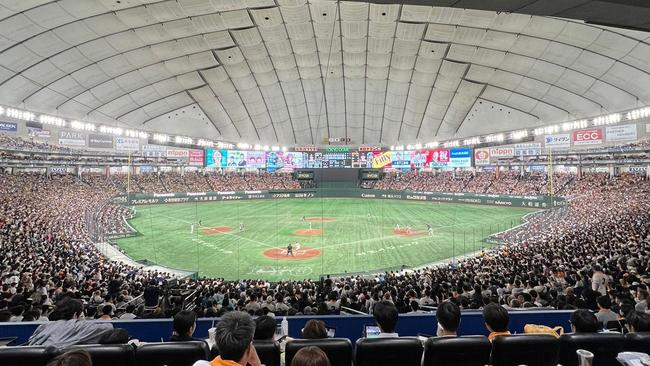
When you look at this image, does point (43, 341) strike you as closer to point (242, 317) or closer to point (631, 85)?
point (242, 317)

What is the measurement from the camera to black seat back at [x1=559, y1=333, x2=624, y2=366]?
11.3ft

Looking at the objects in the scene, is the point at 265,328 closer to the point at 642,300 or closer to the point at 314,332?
the point at 314,332

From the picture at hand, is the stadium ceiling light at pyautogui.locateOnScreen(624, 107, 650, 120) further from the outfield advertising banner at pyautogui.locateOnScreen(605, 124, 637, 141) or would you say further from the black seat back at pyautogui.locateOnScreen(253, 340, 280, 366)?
the black seat back at pyautogui.locateOnScreen(253, 340, 280, 366)

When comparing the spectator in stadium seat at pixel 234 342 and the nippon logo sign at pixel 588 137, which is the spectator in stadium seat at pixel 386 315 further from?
the nippon logo sign at pixel 588 137

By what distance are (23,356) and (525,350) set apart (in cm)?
444

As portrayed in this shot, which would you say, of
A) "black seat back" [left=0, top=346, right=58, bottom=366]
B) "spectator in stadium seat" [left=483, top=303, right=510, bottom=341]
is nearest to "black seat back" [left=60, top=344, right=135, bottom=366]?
"black seat back" [left=0, top=346, right=58, bottom=366]

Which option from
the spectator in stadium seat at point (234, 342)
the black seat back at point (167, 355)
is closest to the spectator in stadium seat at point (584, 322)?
the spectator in stadium seat at point (234, 342)

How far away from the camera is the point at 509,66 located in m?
42.8

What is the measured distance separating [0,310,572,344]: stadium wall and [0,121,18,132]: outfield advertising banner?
4440cm

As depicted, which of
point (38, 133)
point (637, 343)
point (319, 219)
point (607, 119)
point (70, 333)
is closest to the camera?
point (637, 343)

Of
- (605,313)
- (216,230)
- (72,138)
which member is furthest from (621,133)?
(72,138)

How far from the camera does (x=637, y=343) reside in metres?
3.38

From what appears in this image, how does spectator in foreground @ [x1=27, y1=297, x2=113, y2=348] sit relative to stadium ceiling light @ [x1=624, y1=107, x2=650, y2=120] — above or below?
below

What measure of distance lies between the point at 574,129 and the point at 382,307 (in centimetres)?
5400
